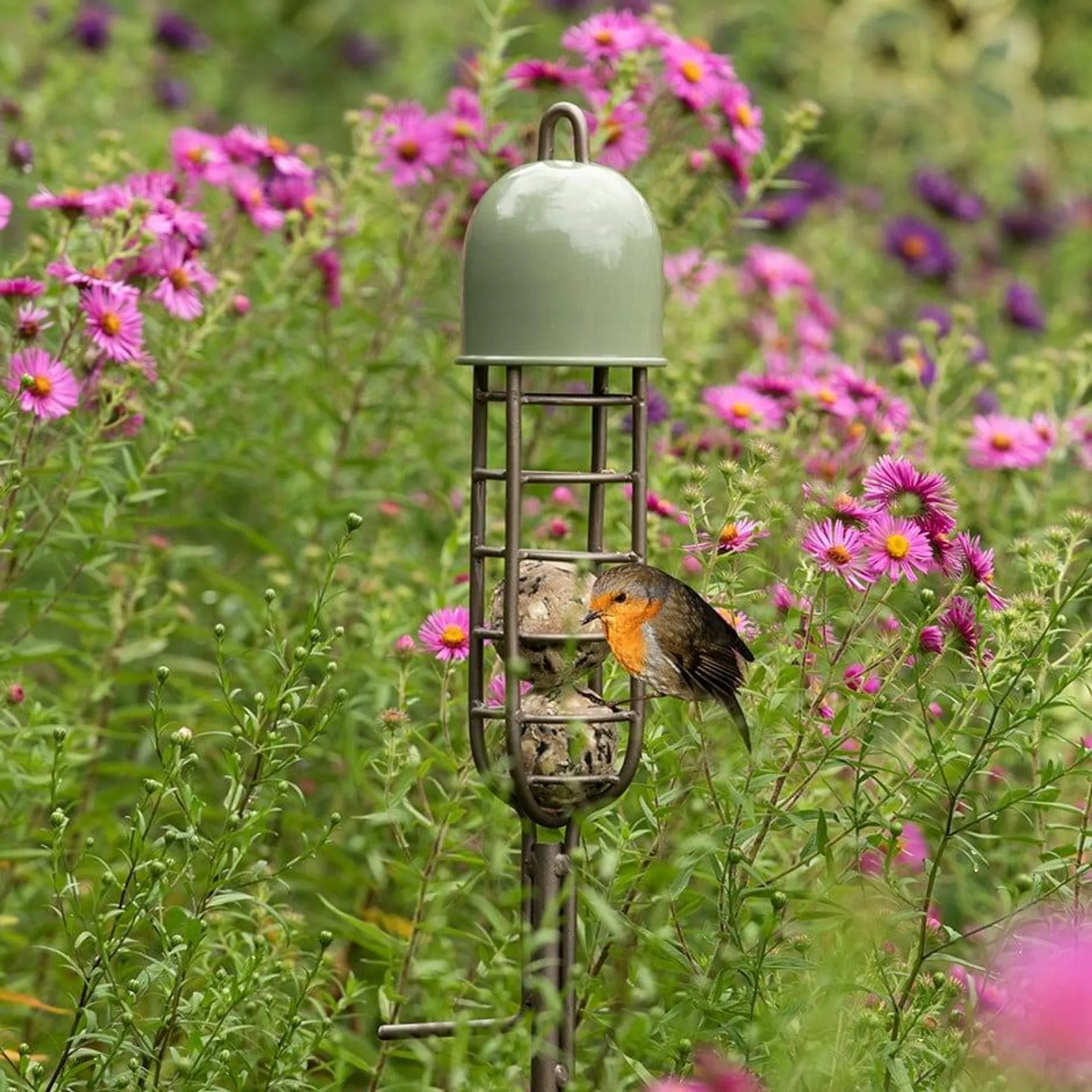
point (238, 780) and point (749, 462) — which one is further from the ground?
point (749, 462)

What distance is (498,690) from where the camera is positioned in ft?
8.45

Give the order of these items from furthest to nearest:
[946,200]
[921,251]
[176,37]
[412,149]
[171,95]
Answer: [946,200] → [921,251] → [176,37] → [171,95] → [412,149]

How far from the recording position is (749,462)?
2.62m

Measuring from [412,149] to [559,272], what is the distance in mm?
1760

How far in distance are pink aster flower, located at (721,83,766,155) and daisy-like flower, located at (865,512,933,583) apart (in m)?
1.63

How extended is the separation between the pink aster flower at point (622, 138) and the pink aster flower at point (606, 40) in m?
0.10

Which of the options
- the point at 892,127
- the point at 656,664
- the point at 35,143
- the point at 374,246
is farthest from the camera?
the point at 892,127

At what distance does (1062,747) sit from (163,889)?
2.14m

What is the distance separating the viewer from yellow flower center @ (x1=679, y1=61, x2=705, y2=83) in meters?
3.82

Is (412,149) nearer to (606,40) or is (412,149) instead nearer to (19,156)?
(606,40)

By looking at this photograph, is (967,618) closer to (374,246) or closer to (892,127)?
(374,246)

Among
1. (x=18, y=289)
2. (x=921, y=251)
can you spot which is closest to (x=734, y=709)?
(x=18, y=289)

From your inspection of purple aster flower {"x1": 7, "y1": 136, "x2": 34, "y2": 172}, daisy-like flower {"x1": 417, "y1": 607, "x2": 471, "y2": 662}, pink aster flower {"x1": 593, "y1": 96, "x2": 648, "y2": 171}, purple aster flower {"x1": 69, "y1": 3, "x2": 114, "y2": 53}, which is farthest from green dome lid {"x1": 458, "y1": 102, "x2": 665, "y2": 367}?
purple aster flower {"x1": 69, "y1": 3, "x2": 114, "y2": 53}

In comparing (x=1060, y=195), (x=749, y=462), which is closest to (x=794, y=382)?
(x=749, y=462)
